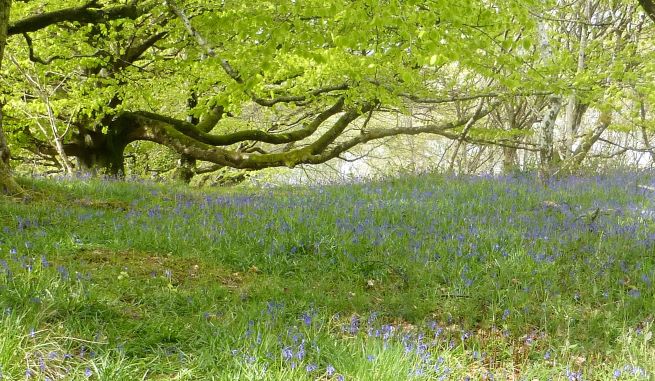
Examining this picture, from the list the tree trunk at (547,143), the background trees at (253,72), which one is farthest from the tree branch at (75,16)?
the tree trunk at (547,143)

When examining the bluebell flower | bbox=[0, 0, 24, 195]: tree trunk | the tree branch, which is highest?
the tree branch

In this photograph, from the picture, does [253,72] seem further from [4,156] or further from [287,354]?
[287,354]

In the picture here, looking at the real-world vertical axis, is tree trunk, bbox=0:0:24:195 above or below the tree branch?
below

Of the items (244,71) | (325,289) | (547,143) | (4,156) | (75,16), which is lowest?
(325,289)

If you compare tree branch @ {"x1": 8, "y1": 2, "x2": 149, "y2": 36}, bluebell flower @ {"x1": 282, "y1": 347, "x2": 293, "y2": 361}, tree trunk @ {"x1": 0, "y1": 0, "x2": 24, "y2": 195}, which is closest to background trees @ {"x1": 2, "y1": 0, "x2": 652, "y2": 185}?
tree branch @ {"x1": 8, "y1": 2, "x2": 149, "y2": 36}

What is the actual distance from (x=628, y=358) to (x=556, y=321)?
2.01ft

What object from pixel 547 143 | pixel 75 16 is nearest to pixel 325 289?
pixel 75 16

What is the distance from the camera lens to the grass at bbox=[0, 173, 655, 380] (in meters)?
3.07

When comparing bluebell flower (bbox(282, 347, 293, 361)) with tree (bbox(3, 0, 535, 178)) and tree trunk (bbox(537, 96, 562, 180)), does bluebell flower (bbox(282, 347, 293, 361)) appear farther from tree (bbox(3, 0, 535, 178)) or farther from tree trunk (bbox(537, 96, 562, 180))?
tree trunk (bbox(537, 96, 562, 180))

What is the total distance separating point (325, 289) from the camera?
479 centimetres

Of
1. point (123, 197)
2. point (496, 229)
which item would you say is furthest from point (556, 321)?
point (123, 197)

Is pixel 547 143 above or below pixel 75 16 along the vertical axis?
below

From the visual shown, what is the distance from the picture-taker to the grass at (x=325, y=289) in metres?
3.07

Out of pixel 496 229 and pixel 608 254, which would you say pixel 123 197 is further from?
pixel 608 254
